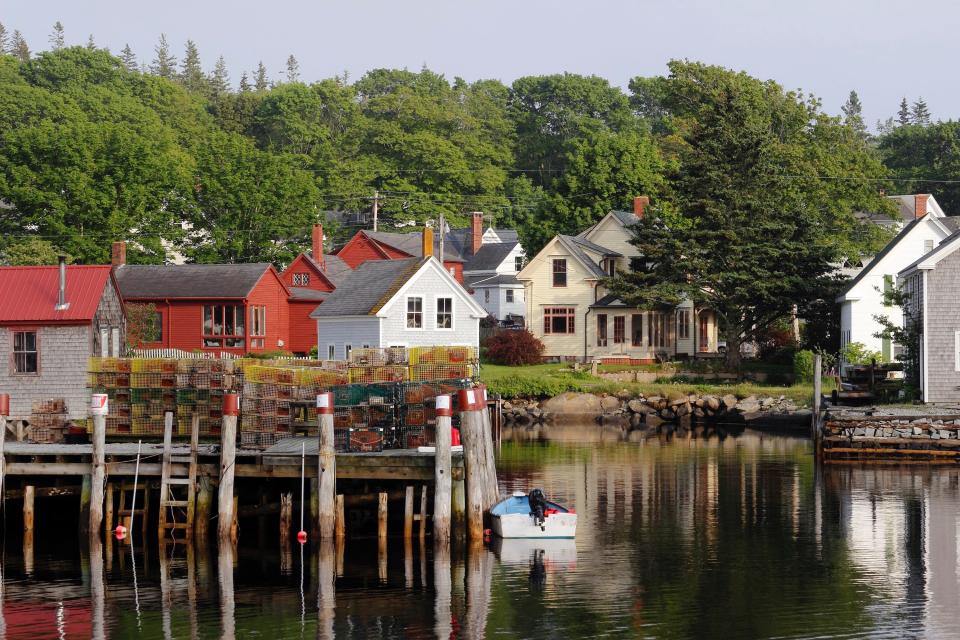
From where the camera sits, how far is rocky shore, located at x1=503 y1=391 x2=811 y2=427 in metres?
65.3

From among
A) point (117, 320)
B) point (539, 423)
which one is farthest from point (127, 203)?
point (117, 320)

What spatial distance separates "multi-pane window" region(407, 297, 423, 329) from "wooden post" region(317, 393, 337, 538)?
36114 millimetres

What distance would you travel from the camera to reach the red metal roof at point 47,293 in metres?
42.4

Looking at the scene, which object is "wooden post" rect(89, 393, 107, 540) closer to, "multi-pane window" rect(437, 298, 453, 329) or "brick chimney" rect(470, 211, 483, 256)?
"multi-pane window" rect(437, 298, 453, 329)

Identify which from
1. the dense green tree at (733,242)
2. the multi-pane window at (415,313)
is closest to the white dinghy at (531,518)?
the multi-pane window at (415,313)

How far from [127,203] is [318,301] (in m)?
15.8

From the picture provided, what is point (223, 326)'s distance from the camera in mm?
72562

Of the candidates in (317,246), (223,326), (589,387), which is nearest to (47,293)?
(223,326)

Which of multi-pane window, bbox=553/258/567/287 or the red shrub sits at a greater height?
multi-pane window, bbox=553/258/567/287

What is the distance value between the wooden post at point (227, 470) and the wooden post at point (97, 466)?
2.86 metres

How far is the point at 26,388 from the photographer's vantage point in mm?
42219

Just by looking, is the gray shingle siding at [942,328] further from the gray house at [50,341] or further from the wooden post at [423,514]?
the gray house at [50,341]

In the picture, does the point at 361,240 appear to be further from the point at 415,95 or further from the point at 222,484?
the point at 222,484

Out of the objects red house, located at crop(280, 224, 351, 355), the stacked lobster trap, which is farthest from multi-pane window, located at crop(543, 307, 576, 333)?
the stacked lobster trap
